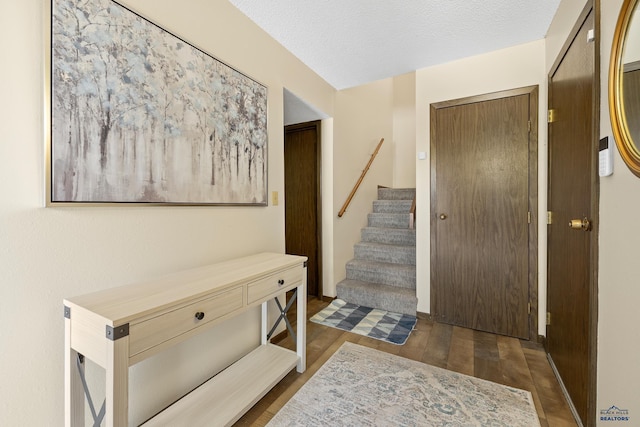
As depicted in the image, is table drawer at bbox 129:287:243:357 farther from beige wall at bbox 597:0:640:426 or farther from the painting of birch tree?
beige wall at bbox 597:0:640:426

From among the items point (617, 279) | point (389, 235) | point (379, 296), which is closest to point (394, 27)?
point (617, 279)

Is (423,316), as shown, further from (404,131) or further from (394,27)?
(404,131)

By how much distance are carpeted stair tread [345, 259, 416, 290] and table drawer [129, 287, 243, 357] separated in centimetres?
203

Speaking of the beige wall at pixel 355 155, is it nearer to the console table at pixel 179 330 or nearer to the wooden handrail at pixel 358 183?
the wooden handrail at pixel 358 183

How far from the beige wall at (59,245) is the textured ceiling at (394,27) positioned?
398mm

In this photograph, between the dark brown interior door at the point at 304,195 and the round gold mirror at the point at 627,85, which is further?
the dark brown interior door at the point at 304,195

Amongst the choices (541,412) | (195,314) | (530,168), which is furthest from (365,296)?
(195,314)

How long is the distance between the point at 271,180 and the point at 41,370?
1.51 m

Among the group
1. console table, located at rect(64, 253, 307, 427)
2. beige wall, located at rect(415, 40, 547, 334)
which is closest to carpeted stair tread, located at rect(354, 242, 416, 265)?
beige wall, located at rect(415, 40, 547, 334)

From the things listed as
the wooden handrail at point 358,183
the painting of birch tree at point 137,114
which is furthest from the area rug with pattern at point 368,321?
the painting of birch tree at point 137,114

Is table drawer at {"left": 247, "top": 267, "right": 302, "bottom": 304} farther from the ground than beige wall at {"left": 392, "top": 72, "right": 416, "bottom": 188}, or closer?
closer

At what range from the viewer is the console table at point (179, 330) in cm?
83

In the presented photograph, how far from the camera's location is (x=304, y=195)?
10.4 ft

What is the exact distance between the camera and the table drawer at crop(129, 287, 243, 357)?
875mm
